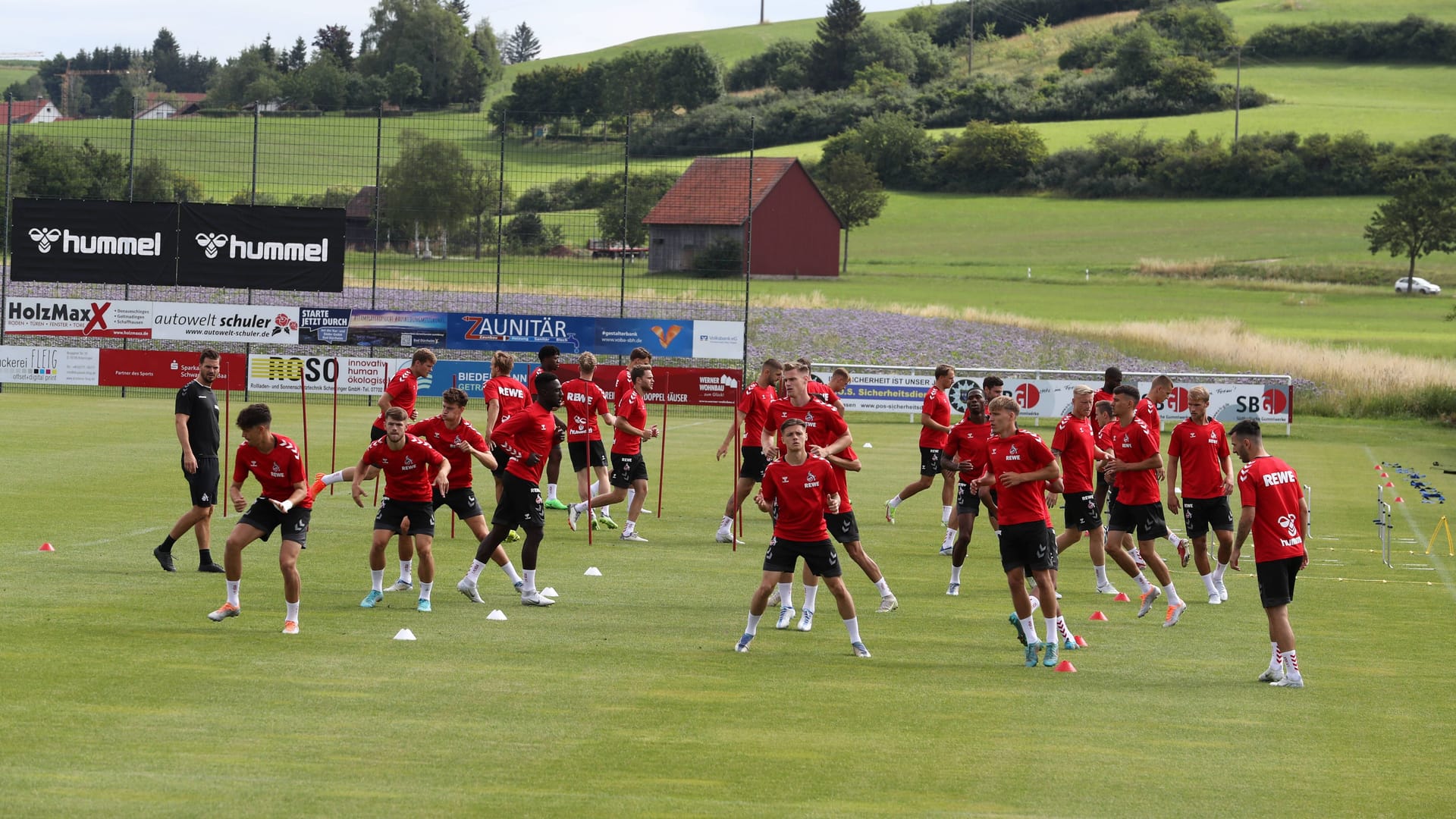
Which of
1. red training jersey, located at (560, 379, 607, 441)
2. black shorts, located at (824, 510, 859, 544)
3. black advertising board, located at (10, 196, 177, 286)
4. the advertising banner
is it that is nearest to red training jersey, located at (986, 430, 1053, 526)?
black shorts, located at (824, 510, 859, 544)

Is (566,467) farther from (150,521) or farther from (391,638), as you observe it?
(391,638)

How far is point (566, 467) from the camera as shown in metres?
27.5

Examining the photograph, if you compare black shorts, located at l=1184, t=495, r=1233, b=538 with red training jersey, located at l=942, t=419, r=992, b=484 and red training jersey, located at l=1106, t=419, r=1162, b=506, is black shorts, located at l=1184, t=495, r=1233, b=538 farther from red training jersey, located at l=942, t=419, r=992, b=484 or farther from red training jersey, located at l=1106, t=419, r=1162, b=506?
red training jersey, located at l=942, t=419, r=992, b=484

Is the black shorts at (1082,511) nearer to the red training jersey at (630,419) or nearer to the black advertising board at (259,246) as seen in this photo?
the red training jersey at (630,419)

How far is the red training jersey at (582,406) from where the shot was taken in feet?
62.7

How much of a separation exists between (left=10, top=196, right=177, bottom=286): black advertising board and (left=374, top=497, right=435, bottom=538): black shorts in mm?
28238

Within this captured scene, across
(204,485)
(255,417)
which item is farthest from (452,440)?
(204,485)

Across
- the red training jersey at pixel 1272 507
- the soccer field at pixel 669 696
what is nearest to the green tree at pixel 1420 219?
the soccer field at pixel 669 696

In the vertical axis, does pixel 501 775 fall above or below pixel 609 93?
below

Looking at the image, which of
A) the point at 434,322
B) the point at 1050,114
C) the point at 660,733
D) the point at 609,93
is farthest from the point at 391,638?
the point at 1050,114

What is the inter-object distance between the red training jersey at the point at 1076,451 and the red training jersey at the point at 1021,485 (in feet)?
9.24

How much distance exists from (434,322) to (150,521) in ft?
68.9

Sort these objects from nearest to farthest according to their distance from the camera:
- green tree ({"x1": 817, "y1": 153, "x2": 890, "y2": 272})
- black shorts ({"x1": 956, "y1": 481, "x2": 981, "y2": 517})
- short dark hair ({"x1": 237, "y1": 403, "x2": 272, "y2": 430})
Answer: short dark hair ({"x1": 237, "y1": 403, "x2": 272, "y2": 430}) → black shorts ({"x1": 956, "y1": 481, "x2": 981, "y2": 517}) → green tree ({"x1": 817, "y1": 153, "x2": 890, "y2": 272})

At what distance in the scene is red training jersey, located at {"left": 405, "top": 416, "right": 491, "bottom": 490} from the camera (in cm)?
1420
